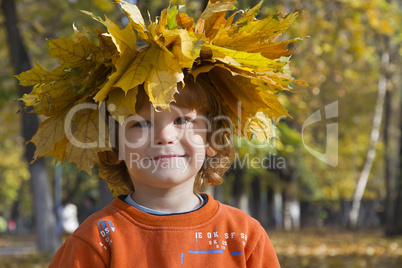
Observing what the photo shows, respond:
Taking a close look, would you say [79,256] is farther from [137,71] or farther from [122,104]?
[137,71]

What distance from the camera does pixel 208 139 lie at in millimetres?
2533

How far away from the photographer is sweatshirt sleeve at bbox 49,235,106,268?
2084 mm

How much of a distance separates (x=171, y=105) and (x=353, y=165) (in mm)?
33377

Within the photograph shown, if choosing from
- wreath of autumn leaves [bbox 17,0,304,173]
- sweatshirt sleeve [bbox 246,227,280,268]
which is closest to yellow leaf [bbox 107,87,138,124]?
wreath of autumn leaves [bbox 17,0,304,173]

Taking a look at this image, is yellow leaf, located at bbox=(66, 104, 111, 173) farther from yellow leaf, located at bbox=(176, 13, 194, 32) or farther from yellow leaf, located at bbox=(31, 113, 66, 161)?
yellow leaf, located at bbox=(176, 13, 194, 32)

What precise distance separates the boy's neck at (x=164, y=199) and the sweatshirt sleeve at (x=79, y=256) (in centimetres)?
32

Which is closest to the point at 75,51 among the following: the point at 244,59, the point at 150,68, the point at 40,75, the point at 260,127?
the point at 40,75

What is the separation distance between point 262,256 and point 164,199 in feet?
1.59

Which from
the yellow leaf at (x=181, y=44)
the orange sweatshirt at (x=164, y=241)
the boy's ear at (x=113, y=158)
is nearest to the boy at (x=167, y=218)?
the orange sweatshirt at (x=164, y=241)

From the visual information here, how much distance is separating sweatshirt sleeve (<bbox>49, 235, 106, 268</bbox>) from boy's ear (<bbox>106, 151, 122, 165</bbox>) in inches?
18.3

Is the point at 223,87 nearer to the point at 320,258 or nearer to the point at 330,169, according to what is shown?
the point at 320,258

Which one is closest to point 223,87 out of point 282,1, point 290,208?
point 282,1

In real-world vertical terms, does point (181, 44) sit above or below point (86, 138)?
above

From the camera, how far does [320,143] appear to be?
27.3 meters
